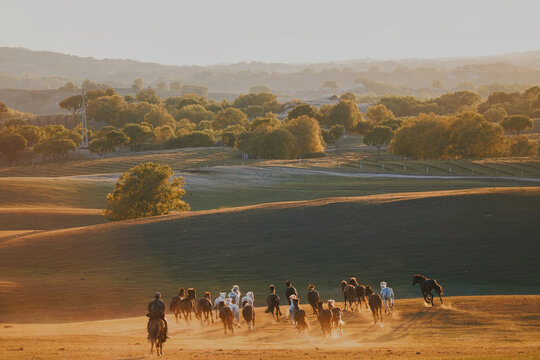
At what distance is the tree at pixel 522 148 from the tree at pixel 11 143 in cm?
12925

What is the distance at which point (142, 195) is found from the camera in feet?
246

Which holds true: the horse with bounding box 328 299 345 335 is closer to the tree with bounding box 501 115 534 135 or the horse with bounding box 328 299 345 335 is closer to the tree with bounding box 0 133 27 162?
the tree with bounding box 0 133 27 162

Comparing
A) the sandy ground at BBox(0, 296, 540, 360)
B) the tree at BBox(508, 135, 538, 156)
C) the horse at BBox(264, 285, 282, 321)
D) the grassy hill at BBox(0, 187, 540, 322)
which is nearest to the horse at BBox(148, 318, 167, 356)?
the sandy ground at BBox(0, 296, 540, 360)

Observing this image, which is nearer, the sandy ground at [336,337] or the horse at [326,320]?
the sandy ground at [336,337]

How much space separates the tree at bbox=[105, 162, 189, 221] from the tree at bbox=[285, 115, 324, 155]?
321 ft

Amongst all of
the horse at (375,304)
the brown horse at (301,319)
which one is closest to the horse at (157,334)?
the brown horse at (301,319)

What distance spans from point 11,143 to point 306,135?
8243 cm

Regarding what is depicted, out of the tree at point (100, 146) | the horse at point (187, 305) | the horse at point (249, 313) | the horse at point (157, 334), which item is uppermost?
the horse at point (157, 334)

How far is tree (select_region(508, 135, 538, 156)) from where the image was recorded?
164 metres

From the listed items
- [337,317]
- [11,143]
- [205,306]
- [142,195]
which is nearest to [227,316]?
[205,306]

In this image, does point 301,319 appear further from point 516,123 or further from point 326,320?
point 516,123

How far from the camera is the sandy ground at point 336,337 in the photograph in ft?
73.2

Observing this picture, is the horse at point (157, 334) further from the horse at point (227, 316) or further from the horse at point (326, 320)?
the horse at point (326, 320)

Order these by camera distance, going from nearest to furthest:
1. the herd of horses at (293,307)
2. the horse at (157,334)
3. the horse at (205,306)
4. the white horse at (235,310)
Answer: the horse at (157,334) < the herd of horses at (293,307) < the white horse at (235,310) < the horse at (205,306)
